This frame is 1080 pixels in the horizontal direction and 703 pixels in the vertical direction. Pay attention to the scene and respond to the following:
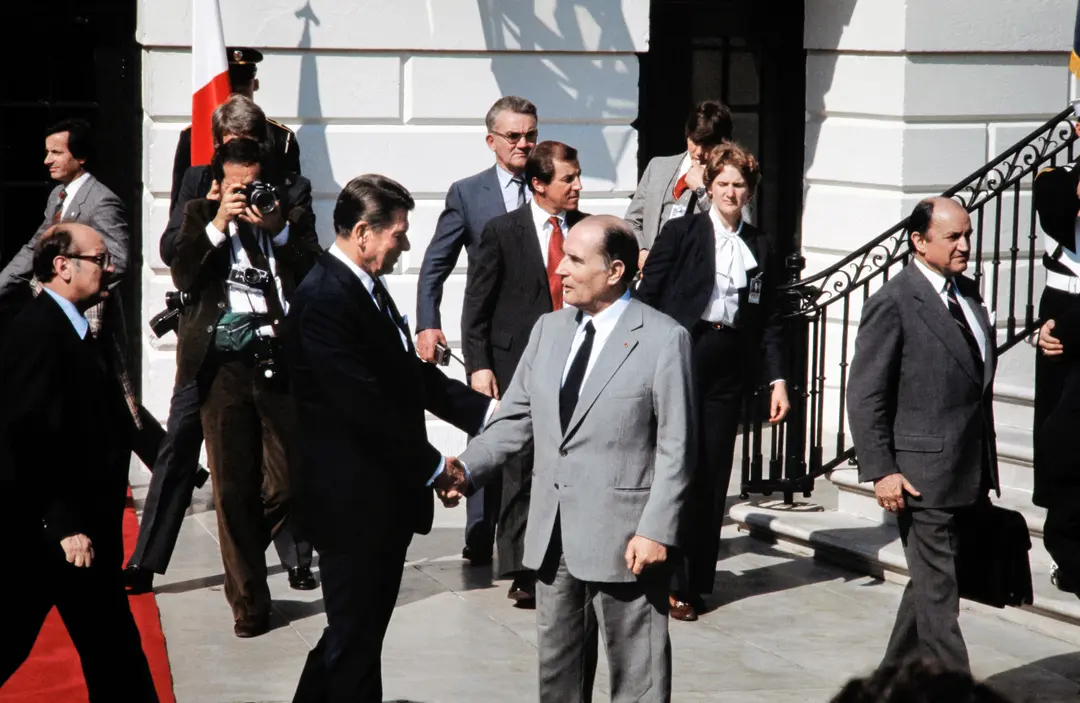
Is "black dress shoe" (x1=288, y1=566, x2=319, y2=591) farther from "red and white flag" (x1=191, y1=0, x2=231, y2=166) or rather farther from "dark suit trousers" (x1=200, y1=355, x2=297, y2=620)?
"red and white flag" (x1=191, y1=0, x2=231, y2=166)

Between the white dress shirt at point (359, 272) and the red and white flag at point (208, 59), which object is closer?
the white dress shirt at point (359, 272)

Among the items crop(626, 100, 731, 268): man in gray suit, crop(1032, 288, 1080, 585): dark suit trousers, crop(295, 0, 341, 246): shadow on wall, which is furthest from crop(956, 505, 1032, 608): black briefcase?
crop(295, 0, 341, 246): shadow on wall

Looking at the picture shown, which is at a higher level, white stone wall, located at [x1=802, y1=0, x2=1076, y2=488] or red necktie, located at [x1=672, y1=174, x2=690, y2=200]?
white stone wall, located at [x1=802, y1=0, x2=1076, y2=488]

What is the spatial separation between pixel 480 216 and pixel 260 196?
165 cm

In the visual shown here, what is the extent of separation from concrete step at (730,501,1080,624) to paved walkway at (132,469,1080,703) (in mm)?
87

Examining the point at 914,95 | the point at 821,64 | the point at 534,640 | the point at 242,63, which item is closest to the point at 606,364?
the point at 534,640

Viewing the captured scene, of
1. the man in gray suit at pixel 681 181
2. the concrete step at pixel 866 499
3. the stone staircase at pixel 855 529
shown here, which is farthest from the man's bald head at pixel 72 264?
the concrete step at pixel 866 499

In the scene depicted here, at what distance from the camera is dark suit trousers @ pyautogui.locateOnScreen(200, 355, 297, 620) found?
7195mm

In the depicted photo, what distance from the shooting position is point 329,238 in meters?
10.5

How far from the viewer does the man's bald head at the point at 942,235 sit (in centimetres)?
619

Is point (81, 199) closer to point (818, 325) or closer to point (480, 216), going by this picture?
point (480, 216)

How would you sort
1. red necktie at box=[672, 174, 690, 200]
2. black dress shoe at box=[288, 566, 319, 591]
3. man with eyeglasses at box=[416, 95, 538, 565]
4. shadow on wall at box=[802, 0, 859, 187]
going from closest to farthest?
1. black dress shoe at box=[288, 566, 319, 591]
2. man with eyeglasses at box=[416, 95, 538, 565]
3. red necktie at box=[672, 174, 690, 200]
4. shadow on wall at box=[802, 0, 859, 187]

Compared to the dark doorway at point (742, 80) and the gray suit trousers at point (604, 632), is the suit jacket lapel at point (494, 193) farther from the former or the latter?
the dark doorway at point (742, 80)

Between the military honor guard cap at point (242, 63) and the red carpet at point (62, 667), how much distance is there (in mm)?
3026
